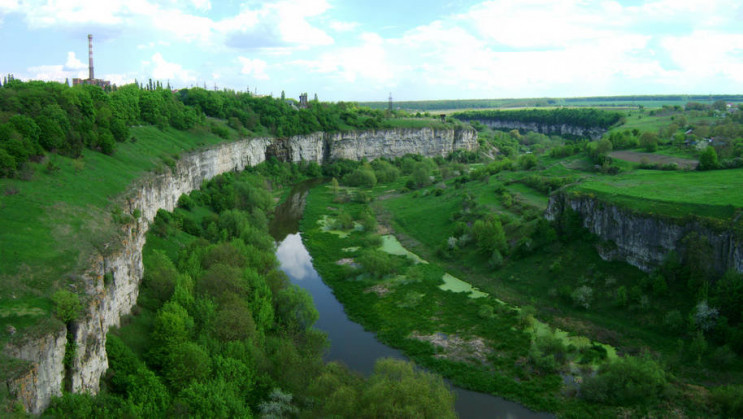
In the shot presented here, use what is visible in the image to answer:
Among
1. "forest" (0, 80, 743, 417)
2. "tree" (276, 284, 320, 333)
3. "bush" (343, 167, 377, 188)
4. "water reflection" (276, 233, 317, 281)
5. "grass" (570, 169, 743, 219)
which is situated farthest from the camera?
"bush" (343, 167, 377, 188)

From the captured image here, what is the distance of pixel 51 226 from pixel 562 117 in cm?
13807

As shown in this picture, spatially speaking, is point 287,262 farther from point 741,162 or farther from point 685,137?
point 685,137

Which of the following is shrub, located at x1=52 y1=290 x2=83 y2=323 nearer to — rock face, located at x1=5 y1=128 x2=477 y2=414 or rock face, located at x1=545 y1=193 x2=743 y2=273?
rock face, located at x1=5 y1=128 x2=477 y2=414

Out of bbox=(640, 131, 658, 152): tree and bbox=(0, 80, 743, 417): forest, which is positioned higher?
bbox=(640, 131, 658, 152): tree

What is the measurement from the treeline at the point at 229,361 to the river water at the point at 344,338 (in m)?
2.46

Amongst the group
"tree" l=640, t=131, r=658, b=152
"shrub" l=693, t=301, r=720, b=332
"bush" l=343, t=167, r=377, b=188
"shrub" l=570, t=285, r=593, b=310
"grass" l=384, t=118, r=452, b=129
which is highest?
"grass" l=384, t=118, r=452, b=129

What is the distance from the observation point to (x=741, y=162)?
A: 42.8m

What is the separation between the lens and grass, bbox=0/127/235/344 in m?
17.8

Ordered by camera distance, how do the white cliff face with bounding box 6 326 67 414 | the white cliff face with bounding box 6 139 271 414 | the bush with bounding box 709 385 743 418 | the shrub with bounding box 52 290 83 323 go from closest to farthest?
the white cliff face with bounding box 6 326 67 414 → the white cliff face with bounding box 6 139 271 414 → the shrub with bounding box 52 290 83 323 → the bush with bounding box 709 385 743 418

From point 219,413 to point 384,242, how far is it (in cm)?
3274

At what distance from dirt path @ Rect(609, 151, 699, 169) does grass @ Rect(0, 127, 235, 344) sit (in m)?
49.2

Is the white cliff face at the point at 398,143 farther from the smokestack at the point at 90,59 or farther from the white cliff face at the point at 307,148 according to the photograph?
the smokestack at the point at 90,59

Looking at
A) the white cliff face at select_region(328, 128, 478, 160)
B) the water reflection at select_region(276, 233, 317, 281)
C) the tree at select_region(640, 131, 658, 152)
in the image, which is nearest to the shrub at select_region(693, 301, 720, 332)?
the water reflection at select_region(276, 233, 317, 281)

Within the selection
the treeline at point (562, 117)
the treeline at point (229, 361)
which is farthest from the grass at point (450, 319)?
the treeline at point (562, 117)
